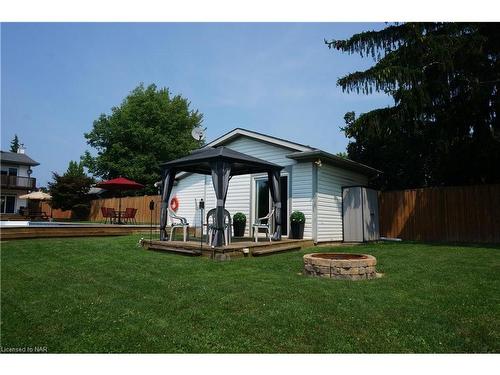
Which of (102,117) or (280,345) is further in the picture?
(102,117)

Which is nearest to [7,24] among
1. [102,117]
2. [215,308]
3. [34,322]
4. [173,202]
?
[34,322]

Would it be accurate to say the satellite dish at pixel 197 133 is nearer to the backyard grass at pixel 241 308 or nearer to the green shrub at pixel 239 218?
the green shrub at pixel 239 218

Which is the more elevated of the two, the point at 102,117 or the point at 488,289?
the point at 102,117

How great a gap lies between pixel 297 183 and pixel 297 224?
1.40 meters

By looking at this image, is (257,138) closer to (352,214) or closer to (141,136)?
(352,214)

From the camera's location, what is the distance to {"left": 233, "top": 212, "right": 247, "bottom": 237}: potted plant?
1205cm

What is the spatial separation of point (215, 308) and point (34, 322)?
1910 mm

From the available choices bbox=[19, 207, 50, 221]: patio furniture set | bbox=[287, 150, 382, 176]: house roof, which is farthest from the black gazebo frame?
bbox=[19, 207, 50, 221]: patio furniture set

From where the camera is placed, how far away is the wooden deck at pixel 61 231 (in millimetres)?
10211

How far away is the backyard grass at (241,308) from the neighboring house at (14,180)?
30.6 metres

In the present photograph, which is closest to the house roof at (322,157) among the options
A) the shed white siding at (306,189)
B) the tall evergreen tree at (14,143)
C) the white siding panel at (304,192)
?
→ the shed white siding at (306,189)

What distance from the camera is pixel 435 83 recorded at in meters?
11.1

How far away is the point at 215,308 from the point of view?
4152mm

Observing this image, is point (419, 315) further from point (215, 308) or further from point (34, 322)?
point (34, 322)
